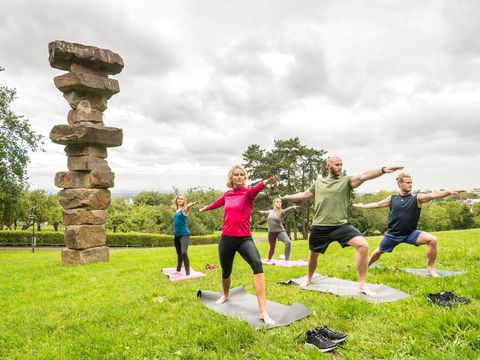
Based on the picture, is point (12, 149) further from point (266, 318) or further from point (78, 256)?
point (266, 318)

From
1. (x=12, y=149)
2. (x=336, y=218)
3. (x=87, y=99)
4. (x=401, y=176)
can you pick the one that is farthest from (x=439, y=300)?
(x=12, y=149)

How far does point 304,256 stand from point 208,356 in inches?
423

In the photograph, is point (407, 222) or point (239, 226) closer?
point (239, 226)

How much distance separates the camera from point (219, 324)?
5.32 metres

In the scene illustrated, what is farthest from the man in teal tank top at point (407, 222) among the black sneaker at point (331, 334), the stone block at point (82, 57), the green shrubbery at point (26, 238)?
the green shrubbery at point (26, 238)

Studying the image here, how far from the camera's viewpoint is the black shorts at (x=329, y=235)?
689 cm

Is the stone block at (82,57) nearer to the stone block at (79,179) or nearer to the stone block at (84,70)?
the stone block at (84,70)

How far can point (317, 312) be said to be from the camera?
5.65 metres

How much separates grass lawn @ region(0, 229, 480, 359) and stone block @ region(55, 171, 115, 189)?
7.18 metres

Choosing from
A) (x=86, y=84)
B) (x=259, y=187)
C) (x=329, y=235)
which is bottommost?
(x=329, y=235)

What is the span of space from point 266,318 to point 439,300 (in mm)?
2884

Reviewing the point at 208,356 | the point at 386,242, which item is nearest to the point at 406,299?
the point at 386,242

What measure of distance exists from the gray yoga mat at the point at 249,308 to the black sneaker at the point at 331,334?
674 mm

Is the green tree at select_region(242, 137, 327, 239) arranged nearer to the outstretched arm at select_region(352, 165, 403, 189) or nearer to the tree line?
the tree line
